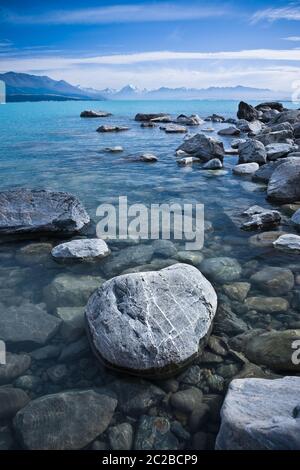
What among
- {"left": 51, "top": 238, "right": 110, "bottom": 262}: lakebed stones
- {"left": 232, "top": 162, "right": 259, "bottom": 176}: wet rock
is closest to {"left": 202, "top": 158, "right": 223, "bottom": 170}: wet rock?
{"left": 232, "top": 162, "right": 259, "bottom": 176}: wet rock

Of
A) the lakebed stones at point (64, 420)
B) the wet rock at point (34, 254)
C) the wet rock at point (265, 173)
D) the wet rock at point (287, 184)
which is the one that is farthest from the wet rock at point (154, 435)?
the wet rock at point (265, 173)

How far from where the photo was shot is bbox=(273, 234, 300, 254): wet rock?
270 inches

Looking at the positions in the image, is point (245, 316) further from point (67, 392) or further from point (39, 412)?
point (39, 412)

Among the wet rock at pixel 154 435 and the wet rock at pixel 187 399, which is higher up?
the wet rock at pixel 187 399

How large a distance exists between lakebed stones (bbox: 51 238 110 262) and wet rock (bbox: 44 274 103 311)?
507 millimetres

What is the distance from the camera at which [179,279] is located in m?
4.54

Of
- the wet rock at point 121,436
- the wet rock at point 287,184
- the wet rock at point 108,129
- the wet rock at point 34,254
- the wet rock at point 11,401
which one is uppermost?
the wet rock at point 108,129

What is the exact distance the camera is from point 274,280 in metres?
5.77

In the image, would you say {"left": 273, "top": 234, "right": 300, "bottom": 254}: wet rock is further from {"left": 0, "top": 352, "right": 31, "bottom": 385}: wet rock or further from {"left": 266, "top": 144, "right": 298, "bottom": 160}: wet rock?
{"left": 266, "top": 144, "right": 298, "bottom": 160}: wet rock

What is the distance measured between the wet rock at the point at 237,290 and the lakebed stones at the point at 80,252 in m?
2.44

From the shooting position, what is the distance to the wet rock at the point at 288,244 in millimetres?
6863

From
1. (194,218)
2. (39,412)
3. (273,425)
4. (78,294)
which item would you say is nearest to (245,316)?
(273,425)

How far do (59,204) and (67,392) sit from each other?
4.98 metres

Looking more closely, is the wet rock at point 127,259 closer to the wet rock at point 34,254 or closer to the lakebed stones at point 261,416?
the wet rock at point 34,254
